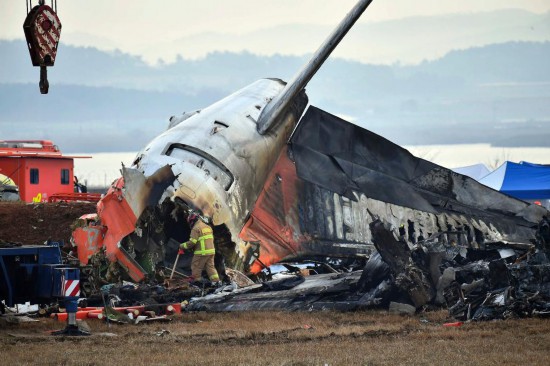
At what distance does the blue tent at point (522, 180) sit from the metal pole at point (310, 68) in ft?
48.3

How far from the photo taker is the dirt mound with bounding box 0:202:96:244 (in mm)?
32719

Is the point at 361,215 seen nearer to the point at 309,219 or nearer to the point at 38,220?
the point at 309,219

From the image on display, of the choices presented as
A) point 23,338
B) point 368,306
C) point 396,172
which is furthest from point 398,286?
point 396,172

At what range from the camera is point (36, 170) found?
45.7 meters

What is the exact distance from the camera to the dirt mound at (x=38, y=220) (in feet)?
107

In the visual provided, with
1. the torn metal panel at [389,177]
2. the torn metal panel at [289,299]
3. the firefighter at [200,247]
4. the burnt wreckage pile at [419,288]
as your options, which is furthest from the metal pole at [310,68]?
the torn metal panel at [289,299]

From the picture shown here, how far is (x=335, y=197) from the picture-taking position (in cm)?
2980

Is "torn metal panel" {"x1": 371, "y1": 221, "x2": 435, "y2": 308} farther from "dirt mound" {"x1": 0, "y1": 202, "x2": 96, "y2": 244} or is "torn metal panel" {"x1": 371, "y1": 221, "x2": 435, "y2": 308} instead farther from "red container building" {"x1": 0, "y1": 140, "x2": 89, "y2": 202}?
"red container building" {"x1": 0, "y1": 140, "x2": 89, "y2": 202}

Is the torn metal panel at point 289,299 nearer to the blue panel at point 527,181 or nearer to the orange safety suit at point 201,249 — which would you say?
the orange safety suit at point 201,249

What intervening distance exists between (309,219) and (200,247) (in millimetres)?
5496

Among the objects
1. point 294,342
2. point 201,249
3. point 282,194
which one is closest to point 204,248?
point 201,249

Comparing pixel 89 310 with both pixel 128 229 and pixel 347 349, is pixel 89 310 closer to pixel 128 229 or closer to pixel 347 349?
pixel 128 229

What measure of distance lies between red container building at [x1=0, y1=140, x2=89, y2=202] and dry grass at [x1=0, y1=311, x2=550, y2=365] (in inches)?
1011

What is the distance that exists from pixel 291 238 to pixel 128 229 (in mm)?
5765
